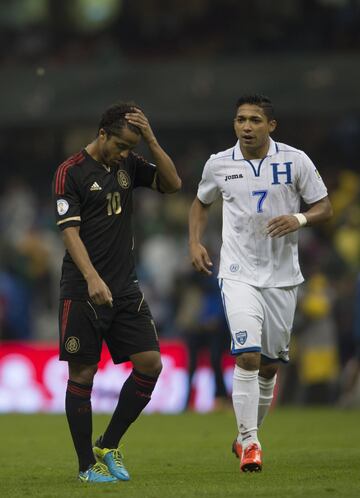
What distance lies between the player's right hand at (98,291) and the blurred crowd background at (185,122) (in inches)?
342

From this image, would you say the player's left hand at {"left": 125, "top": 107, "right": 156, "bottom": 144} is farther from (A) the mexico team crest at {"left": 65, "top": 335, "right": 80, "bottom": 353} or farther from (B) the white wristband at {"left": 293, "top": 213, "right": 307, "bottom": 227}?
(A) the mexico team crest at {"left": 65, "top": 335, "right": 80, "bottom": 353}

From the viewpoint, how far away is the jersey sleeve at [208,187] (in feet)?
30.0

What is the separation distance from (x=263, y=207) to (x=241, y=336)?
0.87 m

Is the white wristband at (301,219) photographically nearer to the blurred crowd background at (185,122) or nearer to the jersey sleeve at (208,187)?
the jersey sleeve at (208,187)

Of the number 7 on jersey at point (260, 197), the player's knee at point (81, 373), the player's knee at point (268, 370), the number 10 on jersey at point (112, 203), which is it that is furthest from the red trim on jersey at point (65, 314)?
the player's knee at point (268, 370)

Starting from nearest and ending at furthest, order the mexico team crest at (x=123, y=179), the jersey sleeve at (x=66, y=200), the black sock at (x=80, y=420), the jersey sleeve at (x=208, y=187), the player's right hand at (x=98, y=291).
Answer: the player's right hand at (x=98, y=291) < the jersey sleeve at (x=66, y=200) < the black sock at (x=80, y=420) < the mexico team crest at (x=123, y=179) < the jersey sleeve at (x=208, y=187)

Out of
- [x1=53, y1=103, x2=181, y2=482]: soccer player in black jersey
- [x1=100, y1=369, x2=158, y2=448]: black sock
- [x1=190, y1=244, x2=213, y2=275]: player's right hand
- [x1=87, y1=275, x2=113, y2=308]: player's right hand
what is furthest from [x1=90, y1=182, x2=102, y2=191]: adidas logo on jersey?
[x1=100, y1=369, x2=158, y2=448]: black sock

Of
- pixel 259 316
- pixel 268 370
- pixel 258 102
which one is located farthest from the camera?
pixel 268 370

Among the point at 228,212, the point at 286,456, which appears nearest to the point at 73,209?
the point at 228,212

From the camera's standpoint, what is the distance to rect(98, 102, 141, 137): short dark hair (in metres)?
8.23

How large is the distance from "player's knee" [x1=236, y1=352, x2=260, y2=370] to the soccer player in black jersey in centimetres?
58

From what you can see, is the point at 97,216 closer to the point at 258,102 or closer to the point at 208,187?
the point at 208,187

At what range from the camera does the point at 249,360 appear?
8672 millimetres

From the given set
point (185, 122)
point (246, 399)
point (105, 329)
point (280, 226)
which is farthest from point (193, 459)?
point (185, 122)
